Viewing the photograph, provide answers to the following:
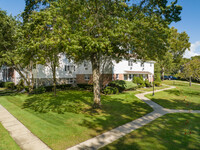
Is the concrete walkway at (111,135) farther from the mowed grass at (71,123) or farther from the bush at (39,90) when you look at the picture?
the bush at (39,90)

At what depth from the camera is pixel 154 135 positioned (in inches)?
303

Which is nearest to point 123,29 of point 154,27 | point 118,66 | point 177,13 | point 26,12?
point 154,27

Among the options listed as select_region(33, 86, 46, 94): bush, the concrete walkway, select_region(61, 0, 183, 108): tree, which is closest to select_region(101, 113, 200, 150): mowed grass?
the concrete walkway

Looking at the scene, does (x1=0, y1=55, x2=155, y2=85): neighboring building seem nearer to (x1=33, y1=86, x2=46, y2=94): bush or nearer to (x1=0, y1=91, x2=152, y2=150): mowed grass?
(x1=33, y1=86, x2=46, y2=94): bush

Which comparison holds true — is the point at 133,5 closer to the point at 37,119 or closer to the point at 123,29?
the point at 123,29

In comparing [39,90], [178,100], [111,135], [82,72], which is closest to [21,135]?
[111,135]

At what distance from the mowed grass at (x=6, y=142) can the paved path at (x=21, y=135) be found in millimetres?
190

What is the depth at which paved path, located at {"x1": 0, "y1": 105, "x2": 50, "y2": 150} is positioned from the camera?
6380mm

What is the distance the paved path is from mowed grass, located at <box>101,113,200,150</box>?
331 centimetres

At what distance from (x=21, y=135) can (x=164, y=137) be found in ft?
26.3

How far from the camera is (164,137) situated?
24.5 feet

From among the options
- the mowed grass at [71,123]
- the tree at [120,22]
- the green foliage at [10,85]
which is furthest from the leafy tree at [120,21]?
the green foliage at [10,85]

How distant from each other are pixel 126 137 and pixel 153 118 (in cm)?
437

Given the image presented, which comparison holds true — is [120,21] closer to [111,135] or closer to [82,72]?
[111,135]
